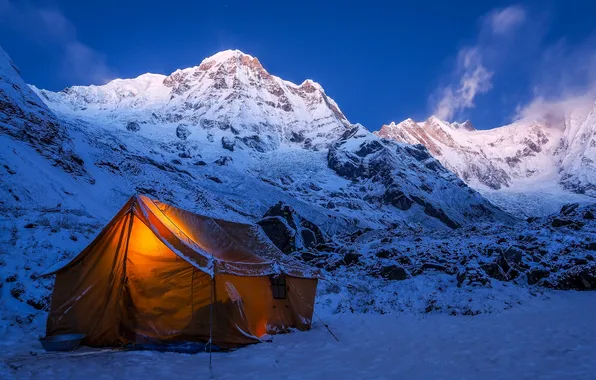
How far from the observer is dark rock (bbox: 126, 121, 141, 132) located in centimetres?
10319

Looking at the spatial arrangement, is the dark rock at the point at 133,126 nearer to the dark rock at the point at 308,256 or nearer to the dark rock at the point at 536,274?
the dark rock at the point at 308,256

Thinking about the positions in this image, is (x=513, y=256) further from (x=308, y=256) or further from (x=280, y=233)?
(x=280, y=233)

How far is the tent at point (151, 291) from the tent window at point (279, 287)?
66 centimetres

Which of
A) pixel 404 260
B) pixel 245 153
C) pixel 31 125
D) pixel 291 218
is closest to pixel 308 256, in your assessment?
pixel 404 260

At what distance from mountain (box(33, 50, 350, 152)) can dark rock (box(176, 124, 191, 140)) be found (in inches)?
23.3

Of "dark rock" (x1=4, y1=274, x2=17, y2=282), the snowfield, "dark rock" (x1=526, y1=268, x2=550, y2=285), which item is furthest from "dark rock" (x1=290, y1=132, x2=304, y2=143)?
"dark rock" (x1=4, y1=274, x2=17, y2=282)

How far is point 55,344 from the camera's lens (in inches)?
288

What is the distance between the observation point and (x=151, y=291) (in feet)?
28.2

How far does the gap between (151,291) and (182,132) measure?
10812 cm

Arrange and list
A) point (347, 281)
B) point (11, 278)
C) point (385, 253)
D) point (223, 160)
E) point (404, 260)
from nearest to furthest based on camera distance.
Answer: point (11, 278), point (347, 281), point (404, 260), point (385, 253), point (223, 160)

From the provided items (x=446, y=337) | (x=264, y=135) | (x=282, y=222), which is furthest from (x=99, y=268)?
(x=264, y=135)

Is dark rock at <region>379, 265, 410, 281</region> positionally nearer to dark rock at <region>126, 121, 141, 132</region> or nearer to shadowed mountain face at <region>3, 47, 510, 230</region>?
shadowed mountain face at <region>3, 47, 510, 230</region>

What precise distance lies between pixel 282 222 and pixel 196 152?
248 feet

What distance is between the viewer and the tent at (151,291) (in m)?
8.30
